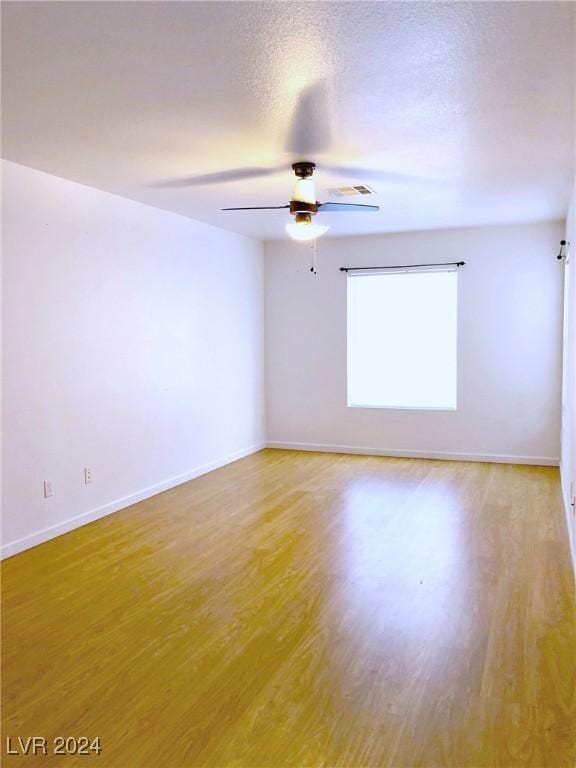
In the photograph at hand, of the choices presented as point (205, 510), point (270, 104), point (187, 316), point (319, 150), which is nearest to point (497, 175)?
point (319, 150)

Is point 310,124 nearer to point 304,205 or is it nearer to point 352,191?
point 304,205

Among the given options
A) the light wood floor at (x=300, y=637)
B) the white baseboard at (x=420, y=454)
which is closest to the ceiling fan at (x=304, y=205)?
the light wood floor at (x=300, y=637)

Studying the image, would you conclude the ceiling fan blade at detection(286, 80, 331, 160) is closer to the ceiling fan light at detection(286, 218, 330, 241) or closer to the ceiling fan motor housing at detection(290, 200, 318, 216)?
the ceiling fan motor housing at detection(290, 200, 318, 216)

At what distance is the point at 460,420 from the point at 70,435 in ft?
13.5

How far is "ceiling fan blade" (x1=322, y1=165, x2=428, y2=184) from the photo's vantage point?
393 cm

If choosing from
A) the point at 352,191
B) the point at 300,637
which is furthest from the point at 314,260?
the point at 300,637

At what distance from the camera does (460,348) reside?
21.0 feet

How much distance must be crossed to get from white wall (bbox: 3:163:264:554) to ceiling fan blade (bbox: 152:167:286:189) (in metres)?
0.64

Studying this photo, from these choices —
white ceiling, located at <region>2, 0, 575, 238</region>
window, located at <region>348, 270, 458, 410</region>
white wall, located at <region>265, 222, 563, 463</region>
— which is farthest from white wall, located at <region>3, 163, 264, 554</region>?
window, located at <region>348, 270, 458, 410</region>

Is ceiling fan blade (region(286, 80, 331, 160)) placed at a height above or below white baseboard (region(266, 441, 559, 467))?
above

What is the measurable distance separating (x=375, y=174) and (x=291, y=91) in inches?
61.4

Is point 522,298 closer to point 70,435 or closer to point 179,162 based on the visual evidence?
point 179,162

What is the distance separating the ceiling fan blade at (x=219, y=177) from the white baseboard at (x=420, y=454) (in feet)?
12.1

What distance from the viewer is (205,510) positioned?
15.6 ft
